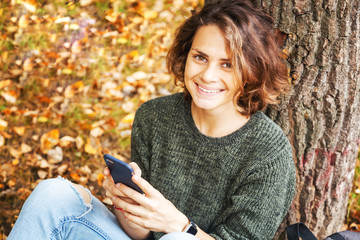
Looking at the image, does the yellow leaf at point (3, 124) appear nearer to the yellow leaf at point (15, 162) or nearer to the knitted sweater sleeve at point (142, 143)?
the yellow leaf at point (15, 162)

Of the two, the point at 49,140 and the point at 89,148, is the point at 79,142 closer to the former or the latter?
the point at 89,148

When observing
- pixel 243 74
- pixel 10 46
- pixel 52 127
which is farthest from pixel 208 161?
pixel 10 46

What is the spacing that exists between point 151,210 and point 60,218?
370mm

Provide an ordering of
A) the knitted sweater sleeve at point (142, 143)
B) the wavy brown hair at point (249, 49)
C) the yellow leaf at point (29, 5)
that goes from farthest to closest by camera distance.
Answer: the yellow leaf at point (29, 5), the knitted sweater sleeve at point (142, 143), the wavy brown hair at point (249, 49)

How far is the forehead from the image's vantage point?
1463mm

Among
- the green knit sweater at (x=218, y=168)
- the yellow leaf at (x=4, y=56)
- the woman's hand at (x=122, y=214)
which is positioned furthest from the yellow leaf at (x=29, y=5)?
the woman's hand at (x=122, y=214)

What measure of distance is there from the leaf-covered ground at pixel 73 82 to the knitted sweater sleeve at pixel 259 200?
102 centimetres

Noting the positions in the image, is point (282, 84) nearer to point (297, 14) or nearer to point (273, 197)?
point (297, 14)

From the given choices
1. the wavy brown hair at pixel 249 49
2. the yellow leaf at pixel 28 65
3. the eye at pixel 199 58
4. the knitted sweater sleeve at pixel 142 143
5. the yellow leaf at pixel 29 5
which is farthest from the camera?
the yellow leaf at pixel 29 5

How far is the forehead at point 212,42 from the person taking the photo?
146cm

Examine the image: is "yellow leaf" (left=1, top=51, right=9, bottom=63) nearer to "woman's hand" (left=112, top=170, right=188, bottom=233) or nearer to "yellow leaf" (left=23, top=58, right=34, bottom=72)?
"yellow leaf" (left=23, top=58, right=34, bottom=72)

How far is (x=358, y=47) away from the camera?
162cm

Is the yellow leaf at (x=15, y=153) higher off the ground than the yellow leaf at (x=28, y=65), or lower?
lower

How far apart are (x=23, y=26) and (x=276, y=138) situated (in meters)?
2.41
